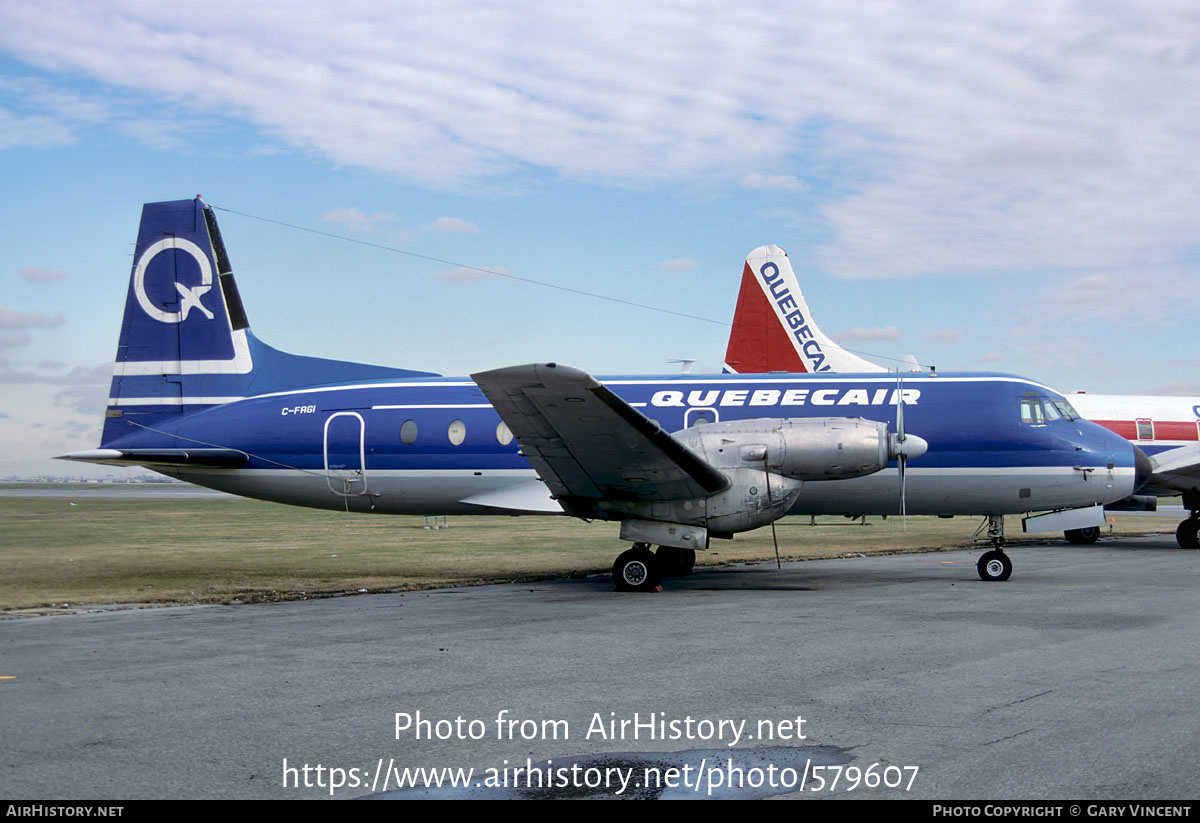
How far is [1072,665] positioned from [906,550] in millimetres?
16037

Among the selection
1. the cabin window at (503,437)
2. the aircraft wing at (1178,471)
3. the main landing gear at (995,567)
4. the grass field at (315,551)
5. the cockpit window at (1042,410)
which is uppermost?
the cockpit window at (1042,410)

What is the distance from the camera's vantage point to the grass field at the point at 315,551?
53.7ft

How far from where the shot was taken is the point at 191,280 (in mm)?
19438

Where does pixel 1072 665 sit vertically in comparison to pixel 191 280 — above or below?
below

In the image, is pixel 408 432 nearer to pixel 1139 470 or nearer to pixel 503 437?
pixel 503 437

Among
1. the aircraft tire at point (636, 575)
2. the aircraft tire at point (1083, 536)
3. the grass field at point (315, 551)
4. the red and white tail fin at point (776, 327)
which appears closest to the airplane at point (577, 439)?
the aircraft tire at point (636, 575)

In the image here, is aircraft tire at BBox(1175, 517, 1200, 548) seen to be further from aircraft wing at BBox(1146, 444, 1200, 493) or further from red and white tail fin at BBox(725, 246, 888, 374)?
red and white tail fin at BBox(725, 246, 888, 374)

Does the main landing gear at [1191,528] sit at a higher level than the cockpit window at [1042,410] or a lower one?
lower

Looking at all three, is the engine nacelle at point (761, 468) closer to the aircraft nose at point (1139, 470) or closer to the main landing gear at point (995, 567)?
the main landing gear at point (995, 567)

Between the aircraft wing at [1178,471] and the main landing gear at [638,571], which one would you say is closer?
the main landing gear at [638,571]

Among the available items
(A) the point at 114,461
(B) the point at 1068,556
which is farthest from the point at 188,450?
(B) the point at 1068,556

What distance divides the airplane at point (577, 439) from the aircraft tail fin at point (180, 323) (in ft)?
0.10
